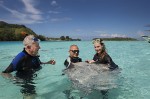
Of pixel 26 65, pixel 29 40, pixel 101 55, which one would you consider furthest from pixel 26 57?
pixel 101 55

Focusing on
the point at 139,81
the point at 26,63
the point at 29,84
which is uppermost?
the point at 26,63

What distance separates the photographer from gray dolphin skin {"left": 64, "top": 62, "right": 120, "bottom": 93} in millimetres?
6145

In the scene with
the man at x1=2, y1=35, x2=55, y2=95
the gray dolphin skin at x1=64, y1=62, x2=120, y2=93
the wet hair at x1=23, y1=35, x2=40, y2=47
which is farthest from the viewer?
the gray dolphin skin at x1=64, y1=62, x2=120, y2=93

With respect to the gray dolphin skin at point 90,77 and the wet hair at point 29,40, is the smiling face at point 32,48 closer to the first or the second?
the wet hair at point 29,40

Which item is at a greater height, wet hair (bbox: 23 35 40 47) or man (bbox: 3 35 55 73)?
wet hair (bbox: 23 35 40 47)

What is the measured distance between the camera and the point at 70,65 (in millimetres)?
7160

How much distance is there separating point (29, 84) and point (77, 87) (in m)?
1.36

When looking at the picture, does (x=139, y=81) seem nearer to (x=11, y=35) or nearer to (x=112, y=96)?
(x=112, y=96)

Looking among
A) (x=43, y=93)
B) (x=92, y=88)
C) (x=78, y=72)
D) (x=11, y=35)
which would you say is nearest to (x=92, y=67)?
(x=78, y=72)

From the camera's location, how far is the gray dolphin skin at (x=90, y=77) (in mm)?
6145

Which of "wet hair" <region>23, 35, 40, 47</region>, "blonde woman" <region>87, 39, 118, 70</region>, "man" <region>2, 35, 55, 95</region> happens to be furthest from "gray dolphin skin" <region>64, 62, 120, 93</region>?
"wet hair" <region>23, 35, 40, 47</region>

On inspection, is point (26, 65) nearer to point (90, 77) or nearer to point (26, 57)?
point (26, 57)

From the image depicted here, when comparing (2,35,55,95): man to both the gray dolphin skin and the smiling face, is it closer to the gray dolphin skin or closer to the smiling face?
the smiling face

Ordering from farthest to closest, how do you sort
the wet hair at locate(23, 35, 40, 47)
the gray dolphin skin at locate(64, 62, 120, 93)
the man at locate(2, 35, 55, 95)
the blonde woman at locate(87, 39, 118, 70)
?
the blonde woman at locate(87, 39, 118, 70)
the gray dolphin skin at locate(64, 62, 120, 93)
the wet hair at locate(23, 35, 40, 47)
the man at locate(2, 35, 55, 95)
